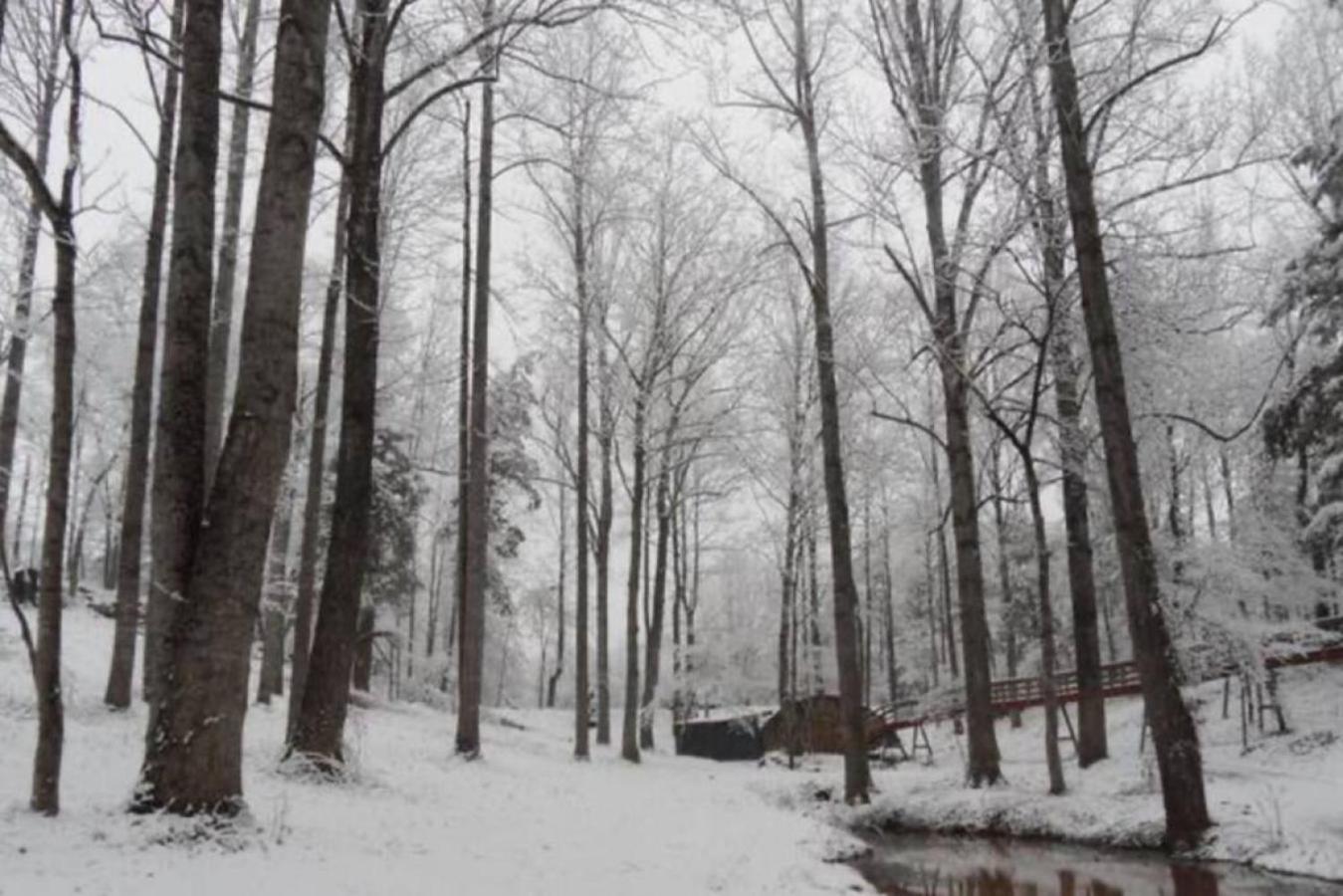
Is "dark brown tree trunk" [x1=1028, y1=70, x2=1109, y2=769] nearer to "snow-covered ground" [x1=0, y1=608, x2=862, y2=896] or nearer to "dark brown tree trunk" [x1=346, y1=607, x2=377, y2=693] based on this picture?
"snow-covered ground" [x1=0, y1=608, x2=862, y2=896]

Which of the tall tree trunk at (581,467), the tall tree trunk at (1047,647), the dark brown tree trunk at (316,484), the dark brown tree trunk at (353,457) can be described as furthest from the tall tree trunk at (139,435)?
the tall tree trunk at (1047,647)

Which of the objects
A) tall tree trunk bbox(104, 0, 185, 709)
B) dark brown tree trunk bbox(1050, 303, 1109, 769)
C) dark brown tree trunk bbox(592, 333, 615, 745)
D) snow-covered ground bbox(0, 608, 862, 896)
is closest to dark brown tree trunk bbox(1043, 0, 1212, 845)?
snow-covered ground bbox(0, 608, 862, 896)

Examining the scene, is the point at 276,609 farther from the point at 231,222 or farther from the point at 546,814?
the point at 546,814

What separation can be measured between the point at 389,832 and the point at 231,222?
9.91 meters

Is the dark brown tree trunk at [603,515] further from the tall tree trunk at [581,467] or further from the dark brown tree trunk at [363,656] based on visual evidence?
the dark brown tree trunk at [363,656]

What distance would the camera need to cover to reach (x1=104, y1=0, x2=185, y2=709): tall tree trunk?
11.1 meters

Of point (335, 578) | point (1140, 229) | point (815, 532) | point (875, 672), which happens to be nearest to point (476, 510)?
point (335, 578)

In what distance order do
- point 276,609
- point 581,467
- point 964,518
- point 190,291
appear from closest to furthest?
point 190,291 → point 964,518 → point 276,609 → point 581,467

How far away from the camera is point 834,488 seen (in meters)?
13.3

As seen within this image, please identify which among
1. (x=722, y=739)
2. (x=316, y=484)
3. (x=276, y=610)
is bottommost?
(x=722, y=739)

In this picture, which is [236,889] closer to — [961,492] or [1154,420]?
[961,492]

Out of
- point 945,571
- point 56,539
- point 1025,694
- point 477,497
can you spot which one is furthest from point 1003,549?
point 56,539

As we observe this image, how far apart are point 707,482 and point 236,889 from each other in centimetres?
2506

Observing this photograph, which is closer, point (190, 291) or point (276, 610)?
point (190, 291)
